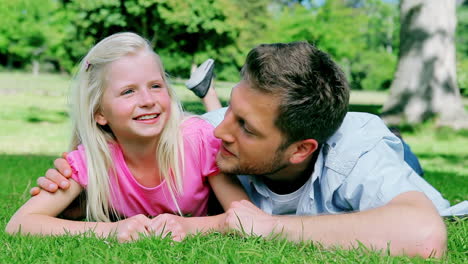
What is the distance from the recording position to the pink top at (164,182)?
10.7 ft

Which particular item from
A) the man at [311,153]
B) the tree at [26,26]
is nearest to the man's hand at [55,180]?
the man at [311,153]

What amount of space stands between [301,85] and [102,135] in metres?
1.27

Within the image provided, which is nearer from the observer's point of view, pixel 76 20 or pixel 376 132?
pixel 376 132

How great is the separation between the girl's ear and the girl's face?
6 centimetres

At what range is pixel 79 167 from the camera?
125 inches

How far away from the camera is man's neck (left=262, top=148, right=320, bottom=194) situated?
312cm

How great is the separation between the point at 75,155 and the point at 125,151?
0.95 feet

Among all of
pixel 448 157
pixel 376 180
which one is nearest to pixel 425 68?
pixel 448 157

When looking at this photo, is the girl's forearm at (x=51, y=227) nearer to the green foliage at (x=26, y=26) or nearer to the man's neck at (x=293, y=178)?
the man's neck at (x=293, y=178)

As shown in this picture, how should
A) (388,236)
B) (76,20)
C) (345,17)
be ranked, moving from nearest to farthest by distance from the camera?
(388,236) → (76,20) → (345,17)

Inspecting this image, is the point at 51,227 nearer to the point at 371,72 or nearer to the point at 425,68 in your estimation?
the point at 425,68

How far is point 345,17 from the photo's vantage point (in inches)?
880

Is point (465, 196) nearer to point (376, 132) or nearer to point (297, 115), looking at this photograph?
point (376, 132)

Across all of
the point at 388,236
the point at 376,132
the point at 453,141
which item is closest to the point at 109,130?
the point at 376,132
